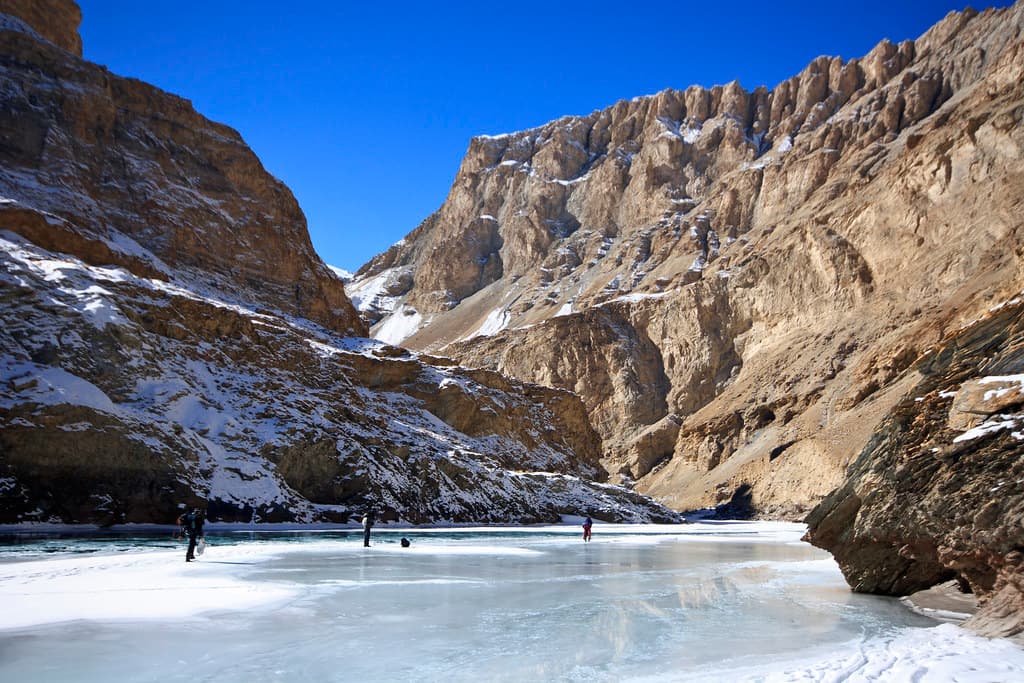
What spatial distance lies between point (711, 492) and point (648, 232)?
66109mm

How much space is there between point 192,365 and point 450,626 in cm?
3648

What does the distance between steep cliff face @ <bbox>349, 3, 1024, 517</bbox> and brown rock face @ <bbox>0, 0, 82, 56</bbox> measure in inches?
2566

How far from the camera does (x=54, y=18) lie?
265 feet

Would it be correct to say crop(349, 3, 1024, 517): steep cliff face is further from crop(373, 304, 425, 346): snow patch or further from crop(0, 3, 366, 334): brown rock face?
crop(0, 3, 366, 334): brown rock face

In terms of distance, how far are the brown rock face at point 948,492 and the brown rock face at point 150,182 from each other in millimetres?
50814

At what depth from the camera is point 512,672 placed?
7.39 meters

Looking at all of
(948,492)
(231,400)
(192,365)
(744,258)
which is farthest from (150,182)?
(744,258)

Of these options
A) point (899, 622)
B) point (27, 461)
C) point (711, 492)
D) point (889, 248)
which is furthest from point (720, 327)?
point (899, 622)

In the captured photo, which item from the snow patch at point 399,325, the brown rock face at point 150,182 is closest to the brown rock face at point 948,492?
the brown rock face at point 150,182

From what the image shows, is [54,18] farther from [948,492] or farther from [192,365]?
[948,492]

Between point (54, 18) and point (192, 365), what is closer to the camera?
point (192, 365)

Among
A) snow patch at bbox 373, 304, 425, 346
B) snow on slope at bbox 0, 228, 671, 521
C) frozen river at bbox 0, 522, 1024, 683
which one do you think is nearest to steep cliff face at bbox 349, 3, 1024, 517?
snow patch at bbox 373, 304, 425, 346

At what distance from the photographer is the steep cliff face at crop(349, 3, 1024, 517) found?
220 ft

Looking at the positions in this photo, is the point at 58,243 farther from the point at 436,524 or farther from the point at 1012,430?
the point at 1012,430
